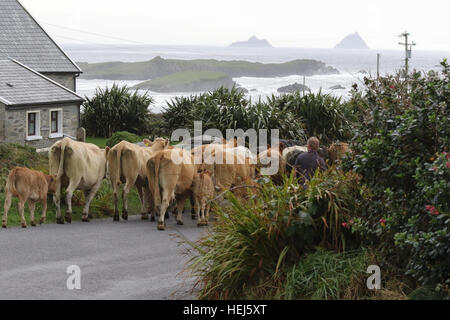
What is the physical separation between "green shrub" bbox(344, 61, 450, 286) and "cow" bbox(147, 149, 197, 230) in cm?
744

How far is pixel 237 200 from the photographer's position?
34.8 ft

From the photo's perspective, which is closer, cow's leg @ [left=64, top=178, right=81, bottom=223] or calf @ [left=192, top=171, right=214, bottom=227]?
calf @ [left=192, top=171, right=214, bottom=227]

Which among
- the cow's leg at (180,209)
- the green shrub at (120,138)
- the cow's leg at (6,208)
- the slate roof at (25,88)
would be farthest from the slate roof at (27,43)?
the cow's leg at (6,208)

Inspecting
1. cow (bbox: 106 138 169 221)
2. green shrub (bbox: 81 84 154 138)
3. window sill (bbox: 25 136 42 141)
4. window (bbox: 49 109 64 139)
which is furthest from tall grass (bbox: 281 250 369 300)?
green shrub (bbox: 81 84 154 138)

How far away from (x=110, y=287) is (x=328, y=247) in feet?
10.5

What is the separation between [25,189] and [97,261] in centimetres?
445

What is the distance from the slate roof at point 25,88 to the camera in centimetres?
3316

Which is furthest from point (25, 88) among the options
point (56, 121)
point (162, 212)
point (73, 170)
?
point (162, 212)

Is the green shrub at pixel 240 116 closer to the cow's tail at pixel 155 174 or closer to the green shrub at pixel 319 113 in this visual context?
the green shrub at pixel 319 113

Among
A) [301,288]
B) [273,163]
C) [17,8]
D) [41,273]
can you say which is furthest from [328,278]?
[17,8]

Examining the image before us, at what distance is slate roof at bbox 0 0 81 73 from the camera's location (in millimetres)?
40906

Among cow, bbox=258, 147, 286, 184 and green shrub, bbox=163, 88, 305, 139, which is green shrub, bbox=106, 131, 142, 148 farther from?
cow, bbox=258, 147, 286, 184

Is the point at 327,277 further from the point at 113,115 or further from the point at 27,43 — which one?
the point at 27,43

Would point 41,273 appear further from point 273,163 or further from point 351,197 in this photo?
point 273,163
